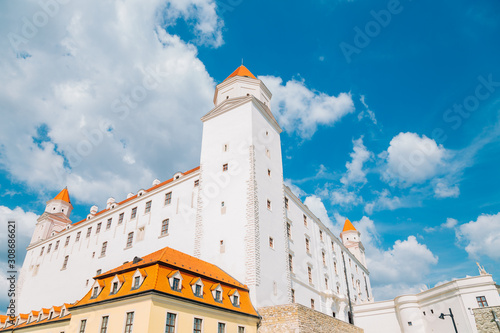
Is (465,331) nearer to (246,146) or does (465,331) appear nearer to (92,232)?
(246,146)

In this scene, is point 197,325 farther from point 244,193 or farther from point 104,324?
point 244,193

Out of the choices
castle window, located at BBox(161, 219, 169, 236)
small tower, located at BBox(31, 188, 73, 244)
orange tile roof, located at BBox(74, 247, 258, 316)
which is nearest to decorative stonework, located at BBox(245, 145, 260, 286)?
orange tile roof, located at BBox(74, 247, 258, 316)

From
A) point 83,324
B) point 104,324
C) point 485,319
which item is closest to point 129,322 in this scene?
point 104,324

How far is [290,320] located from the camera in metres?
20.3

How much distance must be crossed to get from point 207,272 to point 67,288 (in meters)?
26.0

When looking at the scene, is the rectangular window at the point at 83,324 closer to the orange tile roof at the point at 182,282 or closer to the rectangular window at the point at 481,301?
the orange tile roof at the point at 182,282

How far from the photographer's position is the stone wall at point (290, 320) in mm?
20125

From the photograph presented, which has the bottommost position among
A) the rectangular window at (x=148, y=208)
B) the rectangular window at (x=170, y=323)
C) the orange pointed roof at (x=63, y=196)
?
the rectangular window at (x=170, y=323)

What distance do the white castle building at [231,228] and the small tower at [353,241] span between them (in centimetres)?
1255

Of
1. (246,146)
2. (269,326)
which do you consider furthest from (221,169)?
(269,326)

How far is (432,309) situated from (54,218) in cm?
5257

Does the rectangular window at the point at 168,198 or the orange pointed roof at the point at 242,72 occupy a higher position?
the orange pointed roof at the point at 242,72

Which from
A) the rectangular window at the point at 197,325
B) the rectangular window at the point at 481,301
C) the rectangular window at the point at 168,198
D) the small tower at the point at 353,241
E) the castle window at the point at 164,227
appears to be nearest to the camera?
the rectangular window at the point at 197,325

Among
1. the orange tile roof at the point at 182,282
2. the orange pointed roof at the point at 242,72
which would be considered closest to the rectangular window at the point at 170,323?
the orange tile roof at the point at 182,282
